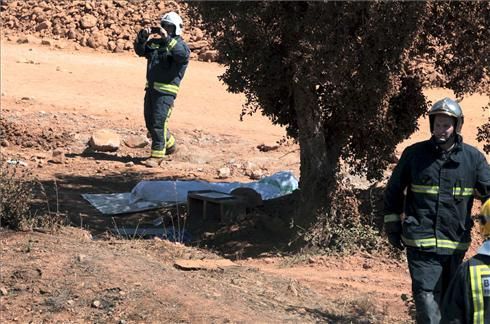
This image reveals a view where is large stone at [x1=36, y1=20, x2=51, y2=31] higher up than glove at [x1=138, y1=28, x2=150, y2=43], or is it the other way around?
glove at [x1=138, y1=28, x2=150, y2=43]

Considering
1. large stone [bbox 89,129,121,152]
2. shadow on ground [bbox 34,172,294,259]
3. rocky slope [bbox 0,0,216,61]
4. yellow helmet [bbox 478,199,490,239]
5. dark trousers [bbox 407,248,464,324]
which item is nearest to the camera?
yellow helmet [bbox 478,199,490,239]

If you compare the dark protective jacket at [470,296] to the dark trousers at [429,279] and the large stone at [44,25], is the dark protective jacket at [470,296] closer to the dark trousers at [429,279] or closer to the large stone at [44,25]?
the dark trousers at [429,279]

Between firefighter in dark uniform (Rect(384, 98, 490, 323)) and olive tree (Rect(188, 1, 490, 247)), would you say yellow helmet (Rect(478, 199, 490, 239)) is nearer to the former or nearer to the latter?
firefighter in dark uniform (Rect(384, 98, 490, 323))

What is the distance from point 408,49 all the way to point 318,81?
2.87 feet

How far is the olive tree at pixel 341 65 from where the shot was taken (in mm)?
8852

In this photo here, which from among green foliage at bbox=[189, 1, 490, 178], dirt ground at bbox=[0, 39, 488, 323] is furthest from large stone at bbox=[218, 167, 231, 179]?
green foliage at bbox=[189, 1, 490, 178]

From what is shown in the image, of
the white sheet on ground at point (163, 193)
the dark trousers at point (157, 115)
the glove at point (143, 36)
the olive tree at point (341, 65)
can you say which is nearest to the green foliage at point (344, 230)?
the olive tree at point (341, 65)

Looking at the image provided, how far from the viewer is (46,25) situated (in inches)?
1073

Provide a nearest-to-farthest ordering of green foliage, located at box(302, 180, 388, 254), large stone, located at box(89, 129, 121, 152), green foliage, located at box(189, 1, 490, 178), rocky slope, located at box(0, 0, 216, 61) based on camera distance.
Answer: green foliage, located at box(189, 1, 490, 178)
green foliage, located at box(302, 180, 388, 254)
large stone, located at box(89, 129, 121, 152)
rocky slope, located at box(0, 0, 216, 61)

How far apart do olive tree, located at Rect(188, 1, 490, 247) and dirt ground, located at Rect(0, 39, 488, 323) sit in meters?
1.30

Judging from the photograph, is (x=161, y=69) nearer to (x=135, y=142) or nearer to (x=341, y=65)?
(x=135, y=142)

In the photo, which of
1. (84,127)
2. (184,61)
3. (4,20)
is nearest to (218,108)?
(84,127)

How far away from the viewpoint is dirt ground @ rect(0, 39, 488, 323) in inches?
272

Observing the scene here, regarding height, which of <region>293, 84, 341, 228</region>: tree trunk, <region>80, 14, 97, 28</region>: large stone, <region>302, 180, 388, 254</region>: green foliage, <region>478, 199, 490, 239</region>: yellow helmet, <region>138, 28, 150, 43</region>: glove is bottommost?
<region>302, 180, 388, 254</region>: green foliage
